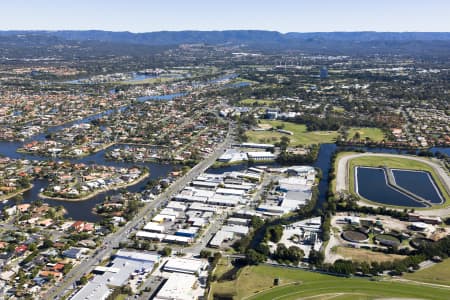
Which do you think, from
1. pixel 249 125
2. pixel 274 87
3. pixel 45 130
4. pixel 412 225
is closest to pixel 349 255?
pixel 412 225

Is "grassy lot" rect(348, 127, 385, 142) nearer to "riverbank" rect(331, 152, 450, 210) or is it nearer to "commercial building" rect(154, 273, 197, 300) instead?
"riverbank" rect(331, 152, 450, 210)

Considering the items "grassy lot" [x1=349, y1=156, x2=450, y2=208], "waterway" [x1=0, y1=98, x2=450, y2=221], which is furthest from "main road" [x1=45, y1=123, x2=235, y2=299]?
"grassy lot" [x1=349, y1=156, x2=450, y2=208]

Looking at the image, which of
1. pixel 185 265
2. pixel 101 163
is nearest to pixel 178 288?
pixel 185 265

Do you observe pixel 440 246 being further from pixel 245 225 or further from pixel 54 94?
pixel 54 94

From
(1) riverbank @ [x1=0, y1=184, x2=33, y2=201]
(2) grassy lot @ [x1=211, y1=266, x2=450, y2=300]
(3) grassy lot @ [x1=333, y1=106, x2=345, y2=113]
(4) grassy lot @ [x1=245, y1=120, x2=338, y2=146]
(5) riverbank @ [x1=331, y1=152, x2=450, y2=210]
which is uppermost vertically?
(3) grassy lot @ [x1=333, y1=106, x2=345, y2=113]

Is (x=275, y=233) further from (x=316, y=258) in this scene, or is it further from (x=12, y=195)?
(x=12, y=195)
